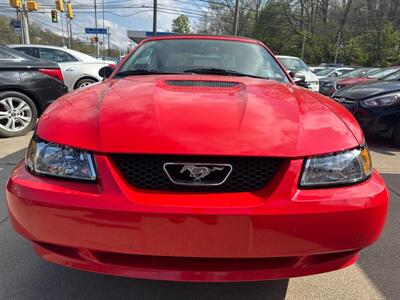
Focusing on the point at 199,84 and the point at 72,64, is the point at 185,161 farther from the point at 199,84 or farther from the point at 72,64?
the point at 72,64

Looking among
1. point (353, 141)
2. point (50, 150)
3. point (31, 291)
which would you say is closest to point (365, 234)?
point (353, 141)

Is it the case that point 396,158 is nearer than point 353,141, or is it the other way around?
point 353,141

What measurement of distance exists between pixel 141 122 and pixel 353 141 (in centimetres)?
102

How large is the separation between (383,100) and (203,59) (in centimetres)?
384

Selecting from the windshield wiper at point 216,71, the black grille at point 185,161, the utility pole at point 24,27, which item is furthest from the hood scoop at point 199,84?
the utility pole at point 24,27

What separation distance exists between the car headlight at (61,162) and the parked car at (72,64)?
7.22 m

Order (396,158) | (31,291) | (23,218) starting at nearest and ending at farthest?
(23,218)
(31,291)
(396,158)

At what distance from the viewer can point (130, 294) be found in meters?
1.99

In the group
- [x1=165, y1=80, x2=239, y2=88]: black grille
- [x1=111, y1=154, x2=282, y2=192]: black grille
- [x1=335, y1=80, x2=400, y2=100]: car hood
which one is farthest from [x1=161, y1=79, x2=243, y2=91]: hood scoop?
[x1=335, y1=80, x2=400, y2=100]: car hood

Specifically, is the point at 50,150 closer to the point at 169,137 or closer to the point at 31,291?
the point at 169,137

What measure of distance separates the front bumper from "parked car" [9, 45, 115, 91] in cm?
747

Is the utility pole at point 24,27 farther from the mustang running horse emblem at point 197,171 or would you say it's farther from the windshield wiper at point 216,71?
the mustang running horse emblem at point 197,171

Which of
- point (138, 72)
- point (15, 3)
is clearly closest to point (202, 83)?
point (138, 72)

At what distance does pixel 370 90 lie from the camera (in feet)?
19.5
